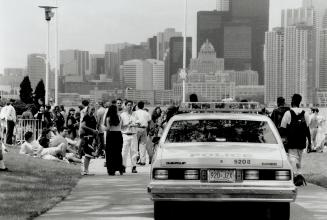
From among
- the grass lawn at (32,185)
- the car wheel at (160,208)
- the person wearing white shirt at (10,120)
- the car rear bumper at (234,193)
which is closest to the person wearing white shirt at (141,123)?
the grass lawn at (32,185)

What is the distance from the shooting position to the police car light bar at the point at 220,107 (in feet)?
37.1

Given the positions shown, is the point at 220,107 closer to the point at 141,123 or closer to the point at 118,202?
the point at 118,202

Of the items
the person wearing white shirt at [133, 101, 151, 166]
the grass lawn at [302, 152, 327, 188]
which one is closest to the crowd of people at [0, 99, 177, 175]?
the person wearing white shirt at [133, 101, 151, 166]

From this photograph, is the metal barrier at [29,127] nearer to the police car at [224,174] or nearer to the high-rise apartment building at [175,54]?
the police car at [224,174]

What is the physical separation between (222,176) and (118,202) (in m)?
3.15

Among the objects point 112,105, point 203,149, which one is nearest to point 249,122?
point 203,149

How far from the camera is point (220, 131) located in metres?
10.4

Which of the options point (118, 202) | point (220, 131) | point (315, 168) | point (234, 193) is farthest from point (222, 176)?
point (315, 168)

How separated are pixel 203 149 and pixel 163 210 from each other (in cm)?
94

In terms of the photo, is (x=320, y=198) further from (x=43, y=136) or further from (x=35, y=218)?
(x=43, y=136)

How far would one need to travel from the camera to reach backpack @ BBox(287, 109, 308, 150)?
14812 millimetres

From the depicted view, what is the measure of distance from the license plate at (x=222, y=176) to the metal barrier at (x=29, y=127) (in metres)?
19.3

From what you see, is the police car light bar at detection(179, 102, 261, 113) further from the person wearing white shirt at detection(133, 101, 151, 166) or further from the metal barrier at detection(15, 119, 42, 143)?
the metal barrier at detection(15, 119, 42, 143)

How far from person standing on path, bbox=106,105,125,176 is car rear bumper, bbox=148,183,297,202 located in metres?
7.47
